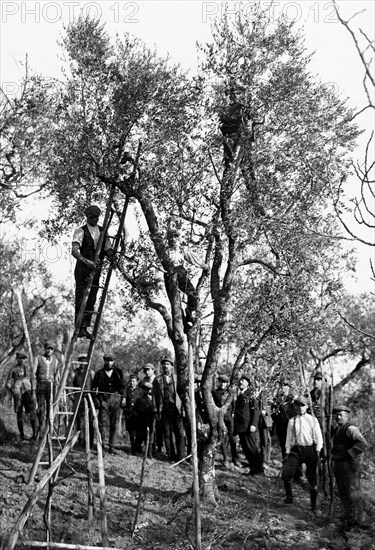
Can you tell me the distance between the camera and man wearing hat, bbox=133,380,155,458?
16891mm

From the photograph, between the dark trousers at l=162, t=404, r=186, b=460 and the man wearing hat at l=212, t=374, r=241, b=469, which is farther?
the man wearing hat at l=212, t=374, r=241, b=469

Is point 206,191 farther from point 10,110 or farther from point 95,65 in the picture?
point 10,110

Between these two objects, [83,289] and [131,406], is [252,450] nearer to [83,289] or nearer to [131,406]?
[131,406]

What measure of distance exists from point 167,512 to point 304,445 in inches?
115

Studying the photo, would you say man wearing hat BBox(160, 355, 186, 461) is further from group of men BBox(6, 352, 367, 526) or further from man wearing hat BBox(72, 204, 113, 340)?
man wearing hat BBox(72, 204, 113, 340)

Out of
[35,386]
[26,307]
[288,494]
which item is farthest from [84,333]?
[26,307]

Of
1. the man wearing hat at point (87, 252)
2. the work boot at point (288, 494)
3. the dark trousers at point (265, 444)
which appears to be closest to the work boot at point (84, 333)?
the man wearing hat at point (87, 252)

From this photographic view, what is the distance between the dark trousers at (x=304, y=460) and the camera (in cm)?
1465

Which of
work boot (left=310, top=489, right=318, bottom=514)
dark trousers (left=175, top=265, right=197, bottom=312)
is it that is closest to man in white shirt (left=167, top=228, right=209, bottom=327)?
dark trousers (left=175, top=265, right=197, bottom=312)

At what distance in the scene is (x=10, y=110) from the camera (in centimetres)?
2002

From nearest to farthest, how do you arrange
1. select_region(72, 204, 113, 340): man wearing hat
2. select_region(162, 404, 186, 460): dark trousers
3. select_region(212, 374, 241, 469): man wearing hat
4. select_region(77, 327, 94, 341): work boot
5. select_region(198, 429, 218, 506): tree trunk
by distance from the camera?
select_region(77, 327, 94, 341): work boot < select_region(72, 204, 113, 340): man wearing hat < select_region(198, 429, 218, 506): tree trunk < select_region(162, 404, 186, 460): dark trousers < select_region(212, 374, 241, 469): man wearing hat

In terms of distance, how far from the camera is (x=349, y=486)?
13711mm

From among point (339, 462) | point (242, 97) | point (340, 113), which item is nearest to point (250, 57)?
point (242, 97)

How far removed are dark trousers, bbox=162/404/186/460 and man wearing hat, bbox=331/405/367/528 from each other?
13.0ft
